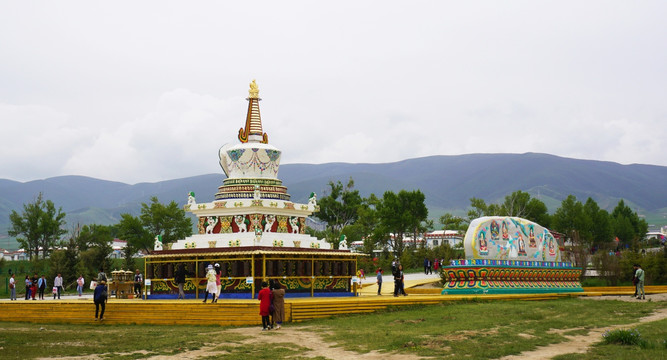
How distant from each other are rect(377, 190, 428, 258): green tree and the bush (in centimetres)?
Answer: 5914

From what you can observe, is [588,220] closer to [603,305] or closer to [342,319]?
[603,305]

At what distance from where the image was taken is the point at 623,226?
99.0 m

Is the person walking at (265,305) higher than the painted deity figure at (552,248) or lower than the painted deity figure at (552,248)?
lower

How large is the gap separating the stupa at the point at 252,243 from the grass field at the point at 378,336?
22.6 ft

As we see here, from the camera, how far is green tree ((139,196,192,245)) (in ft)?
247

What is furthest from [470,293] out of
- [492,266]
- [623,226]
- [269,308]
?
[623,226]

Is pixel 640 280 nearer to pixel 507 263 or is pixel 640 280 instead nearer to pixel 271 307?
pixel 507 263

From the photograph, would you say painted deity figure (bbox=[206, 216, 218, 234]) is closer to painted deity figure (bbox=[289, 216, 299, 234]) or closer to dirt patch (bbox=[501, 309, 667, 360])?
painted deity figure (bbox=[289, 216, 299, 234])

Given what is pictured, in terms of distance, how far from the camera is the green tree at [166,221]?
7538 cm

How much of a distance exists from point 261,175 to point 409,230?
48.6 m

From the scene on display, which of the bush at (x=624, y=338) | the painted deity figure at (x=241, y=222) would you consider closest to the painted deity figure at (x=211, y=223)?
the painted deity figure at (x=241, y=222)

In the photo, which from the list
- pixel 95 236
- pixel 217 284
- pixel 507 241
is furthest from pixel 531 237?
pixel 95 236

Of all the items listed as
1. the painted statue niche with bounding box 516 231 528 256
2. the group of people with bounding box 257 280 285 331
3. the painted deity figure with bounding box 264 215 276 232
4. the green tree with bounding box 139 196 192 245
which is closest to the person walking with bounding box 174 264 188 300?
the painted deity figure with bounding box 264 215 276 232

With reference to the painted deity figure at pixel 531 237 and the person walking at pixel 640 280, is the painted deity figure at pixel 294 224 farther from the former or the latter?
the person walking at pixel 640 280
